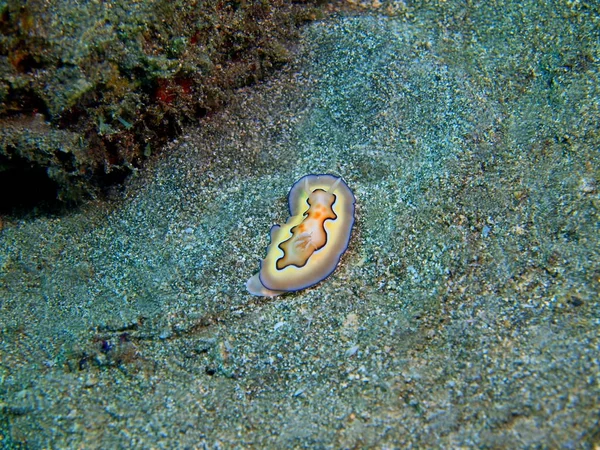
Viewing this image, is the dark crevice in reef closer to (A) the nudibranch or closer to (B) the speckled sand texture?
(B) the speckled sand texture

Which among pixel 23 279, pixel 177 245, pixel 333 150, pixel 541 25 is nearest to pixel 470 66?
pixel 541 25

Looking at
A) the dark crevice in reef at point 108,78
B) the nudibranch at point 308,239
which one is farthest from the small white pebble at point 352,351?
the dark crevice in reef at point 108,78

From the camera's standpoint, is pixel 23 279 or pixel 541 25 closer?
pixel 23 279

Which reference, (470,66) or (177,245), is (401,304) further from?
(470,66)

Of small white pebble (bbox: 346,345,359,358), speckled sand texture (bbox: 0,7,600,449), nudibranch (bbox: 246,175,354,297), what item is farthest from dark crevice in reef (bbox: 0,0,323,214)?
small white pebble (bbox: 346,345,359,358)

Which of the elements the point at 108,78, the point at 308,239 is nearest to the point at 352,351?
the point at 308,239

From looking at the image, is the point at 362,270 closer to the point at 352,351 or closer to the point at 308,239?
the point at 308,239
